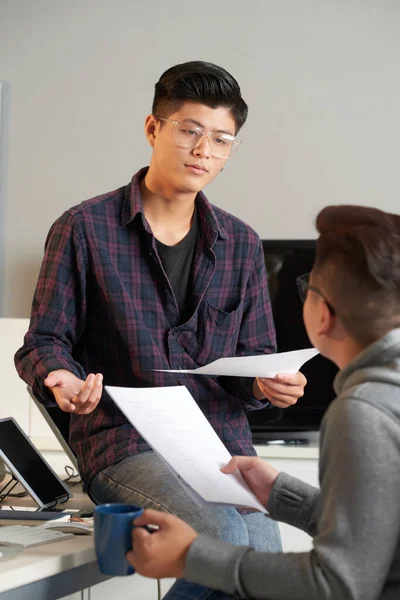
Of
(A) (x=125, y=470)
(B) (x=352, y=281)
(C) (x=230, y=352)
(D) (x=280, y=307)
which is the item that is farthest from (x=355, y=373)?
(D) (x=280, y=307)

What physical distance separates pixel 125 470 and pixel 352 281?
26.4 inches

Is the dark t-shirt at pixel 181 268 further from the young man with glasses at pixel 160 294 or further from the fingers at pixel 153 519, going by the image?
the fingers at pixel 153 519

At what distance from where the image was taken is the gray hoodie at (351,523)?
91cm

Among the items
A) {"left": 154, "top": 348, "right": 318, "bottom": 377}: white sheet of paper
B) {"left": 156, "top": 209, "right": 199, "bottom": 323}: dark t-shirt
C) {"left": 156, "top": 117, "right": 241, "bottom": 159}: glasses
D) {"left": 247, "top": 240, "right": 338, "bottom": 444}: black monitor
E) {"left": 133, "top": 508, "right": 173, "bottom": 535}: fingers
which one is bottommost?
{"left": 247, "top": 240, "right": 338, "bottom": 444}: black monitor

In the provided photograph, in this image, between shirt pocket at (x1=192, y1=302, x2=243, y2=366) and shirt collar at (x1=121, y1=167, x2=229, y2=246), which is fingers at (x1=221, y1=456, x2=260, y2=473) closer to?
shirt pocket at (x1=192, y1=302, x2=243, y2=366)

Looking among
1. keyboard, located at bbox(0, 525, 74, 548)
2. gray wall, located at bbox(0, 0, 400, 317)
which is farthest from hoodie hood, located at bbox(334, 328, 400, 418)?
gray wall, located at bbox(0, 0, 400, 317)

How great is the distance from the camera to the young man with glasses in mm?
1628

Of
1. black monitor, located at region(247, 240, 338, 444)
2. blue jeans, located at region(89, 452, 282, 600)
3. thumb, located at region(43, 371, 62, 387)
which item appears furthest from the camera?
black monitor, located at region(247, 240, 338, 444)

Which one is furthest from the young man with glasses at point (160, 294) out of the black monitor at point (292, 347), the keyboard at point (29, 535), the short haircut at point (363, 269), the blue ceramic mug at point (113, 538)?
the black monitor at point (292, 347)

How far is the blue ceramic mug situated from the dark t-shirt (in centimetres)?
74

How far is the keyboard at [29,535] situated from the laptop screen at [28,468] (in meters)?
0.25

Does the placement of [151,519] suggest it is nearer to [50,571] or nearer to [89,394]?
[50,571]

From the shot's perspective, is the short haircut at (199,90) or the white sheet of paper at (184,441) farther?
the short haircut at (199,90)

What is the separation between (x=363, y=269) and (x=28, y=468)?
2.90 ft
